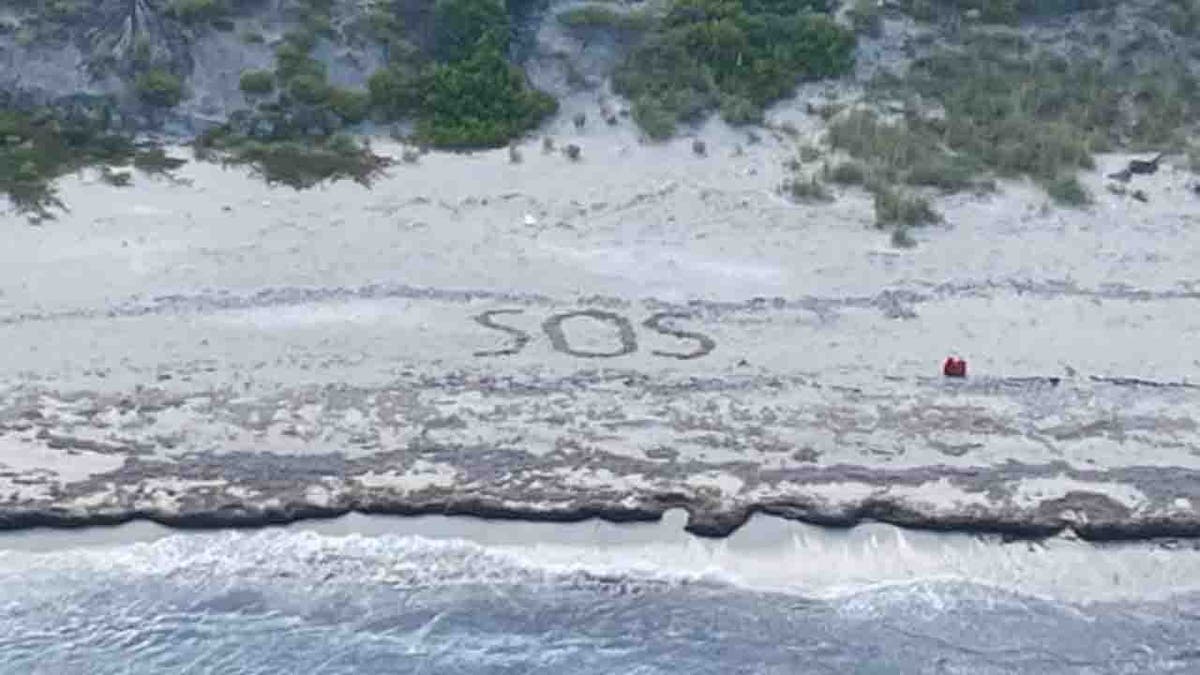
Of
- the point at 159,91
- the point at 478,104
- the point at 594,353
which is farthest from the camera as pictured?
the point at 478,104

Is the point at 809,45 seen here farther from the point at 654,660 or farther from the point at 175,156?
the point at 654,660

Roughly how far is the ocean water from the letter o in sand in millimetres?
3390

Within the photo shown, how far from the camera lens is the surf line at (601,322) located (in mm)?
21047

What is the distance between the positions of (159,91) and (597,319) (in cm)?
912

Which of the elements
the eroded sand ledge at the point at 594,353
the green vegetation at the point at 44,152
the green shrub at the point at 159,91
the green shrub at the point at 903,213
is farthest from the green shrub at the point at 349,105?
the green shrub at the point at 903,213

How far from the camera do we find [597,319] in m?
21.9

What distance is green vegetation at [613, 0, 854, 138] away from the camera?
2794 cm

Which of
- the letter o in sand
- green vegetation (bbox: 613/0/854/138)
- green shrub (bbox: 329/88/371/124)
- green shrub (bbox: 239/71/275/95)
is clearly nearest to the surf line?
the letter o in sand

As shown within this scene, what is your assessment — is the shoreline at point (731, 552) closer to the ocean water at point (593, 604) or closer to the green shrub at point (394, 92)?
the ocean water at point (593, 604)

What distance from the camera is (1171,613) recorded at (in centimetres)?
1756

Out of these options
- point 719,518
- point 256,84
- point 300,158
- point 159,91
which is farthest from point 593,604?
point 159,91

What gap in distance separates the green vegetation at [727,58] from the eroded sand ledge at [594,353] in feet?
5.92

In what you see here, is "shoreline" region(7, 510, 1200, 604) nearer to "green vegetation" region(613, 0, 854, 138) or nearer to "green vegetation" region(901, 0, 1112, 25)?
"green vegetation" region(613, 0, 854, 138)

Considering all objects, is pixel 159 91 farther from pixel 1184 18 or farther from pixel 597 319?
pixel 1184 18
